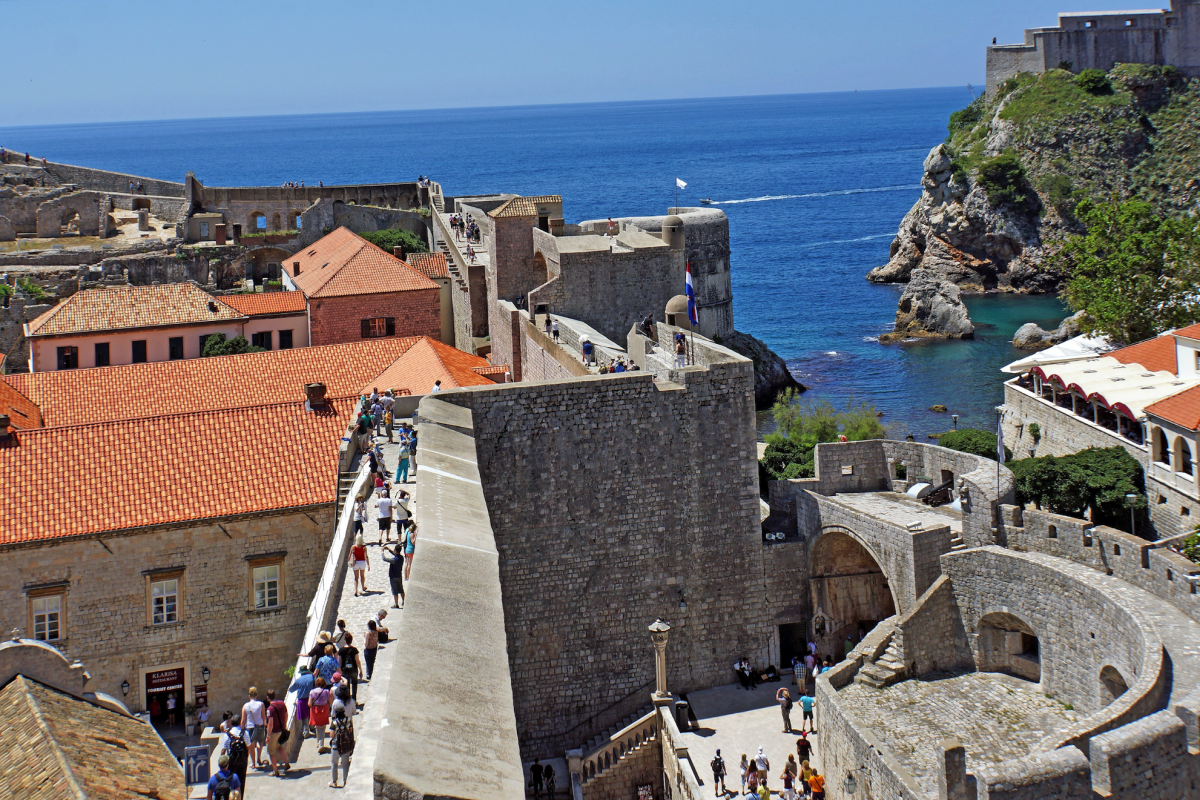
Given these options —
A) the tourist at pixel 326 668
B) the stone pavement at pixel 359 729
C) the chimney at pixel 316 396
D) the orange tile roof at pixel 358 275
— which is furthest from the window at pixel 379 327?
the tourist at pixel 326 668

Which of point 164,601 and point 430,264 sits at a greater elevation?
point 430,264

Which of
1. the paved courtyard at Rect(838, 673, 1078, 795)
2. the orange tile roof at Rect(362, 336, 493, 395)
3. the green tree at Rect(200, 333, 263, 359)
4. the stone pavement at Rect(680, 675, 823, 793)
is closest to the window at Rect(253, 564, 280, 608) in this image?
the orange tile roof at Rect(362, 336, 493, 395)

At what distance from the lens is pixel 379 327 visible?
41.9 m

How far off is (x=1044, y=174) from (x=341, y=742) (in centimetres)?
8796

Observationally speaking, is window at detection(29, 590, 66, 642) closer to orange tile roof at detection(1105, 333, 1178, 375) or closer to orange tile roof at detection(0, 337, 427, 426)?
orange tile roof at detection(0, 337, 427, 426)

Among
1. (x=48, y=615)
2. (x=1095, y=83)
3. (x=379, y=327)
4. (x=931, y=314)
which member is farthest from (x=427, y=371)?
(x=1095, y=83)

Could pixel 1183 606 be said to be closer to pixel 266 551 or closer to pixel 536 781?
pixel 536 781

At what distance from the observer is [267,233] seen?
2186 inches

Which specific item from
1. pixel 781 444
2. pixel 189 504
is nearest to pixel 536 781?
pixel 189 504

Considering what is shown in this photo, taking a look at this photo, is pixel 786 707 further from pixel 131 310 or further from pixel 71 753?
pixel 131 310

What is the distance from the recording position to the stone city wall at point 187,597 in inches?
820

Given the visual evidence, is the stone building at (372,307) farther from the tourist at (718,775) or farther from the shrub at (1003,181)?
the shrub at (1003,181)

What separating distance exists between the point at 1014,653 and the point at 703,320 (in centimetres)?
2503

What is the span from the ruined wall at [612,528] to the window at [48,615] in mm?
7731
